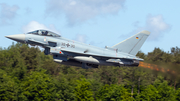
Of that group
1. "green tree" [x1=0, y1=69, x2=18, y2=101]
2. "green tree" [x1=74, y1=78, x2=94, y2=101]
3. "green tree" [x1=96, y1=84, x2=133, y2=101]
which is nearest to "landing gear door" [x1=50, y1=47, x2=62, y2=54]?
"green tree" [x1=0, y1=69, x2=18, y2=101]

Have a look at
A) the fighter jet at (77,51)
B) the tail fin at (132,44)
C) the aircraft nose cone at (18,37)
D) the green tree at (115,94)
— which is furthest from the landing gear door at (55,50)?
the green tree at (115,94)

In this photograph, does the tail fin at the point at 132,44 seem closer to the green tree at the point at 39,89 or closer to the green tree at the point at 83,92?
the green tree at the point at 83,92

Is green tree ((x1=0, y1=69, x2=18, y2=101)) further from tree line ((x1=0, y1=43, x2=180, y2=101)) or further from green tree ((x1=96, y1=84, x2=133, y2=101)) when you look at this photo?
green tree ((x1=96, y1=84, x2=133, y2=101))

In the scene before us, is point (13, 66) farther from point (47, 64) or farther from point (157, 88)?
point (157, 88)

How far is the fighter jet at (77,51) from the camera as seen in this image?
2105cm

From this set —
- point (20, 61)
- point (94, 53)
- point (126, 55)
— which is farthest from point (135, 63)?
point (20, 61)

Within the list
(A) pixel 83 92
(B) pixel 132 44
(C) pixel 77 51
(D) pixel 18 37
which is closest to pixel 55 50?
(C) pixel 77 51

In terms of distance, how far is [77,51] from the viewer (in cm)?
2161

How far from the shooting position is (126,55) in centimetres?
2236

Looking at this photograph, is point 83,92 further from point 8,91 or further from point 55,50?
point 55,50

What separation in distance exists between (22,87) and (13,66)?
21.3 m

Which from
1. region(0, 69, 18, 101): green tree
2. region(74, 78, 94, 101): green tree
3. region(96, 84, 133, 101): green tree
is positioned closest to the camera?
region(0, 69, 18, 101): green tree

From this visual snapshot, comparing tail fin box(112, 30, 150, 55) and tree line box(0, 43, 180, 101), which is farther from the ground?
tail fin box(112, 30, 150, 55)

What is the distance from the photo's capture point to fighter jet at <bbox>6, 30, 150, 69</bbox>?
2105cm
